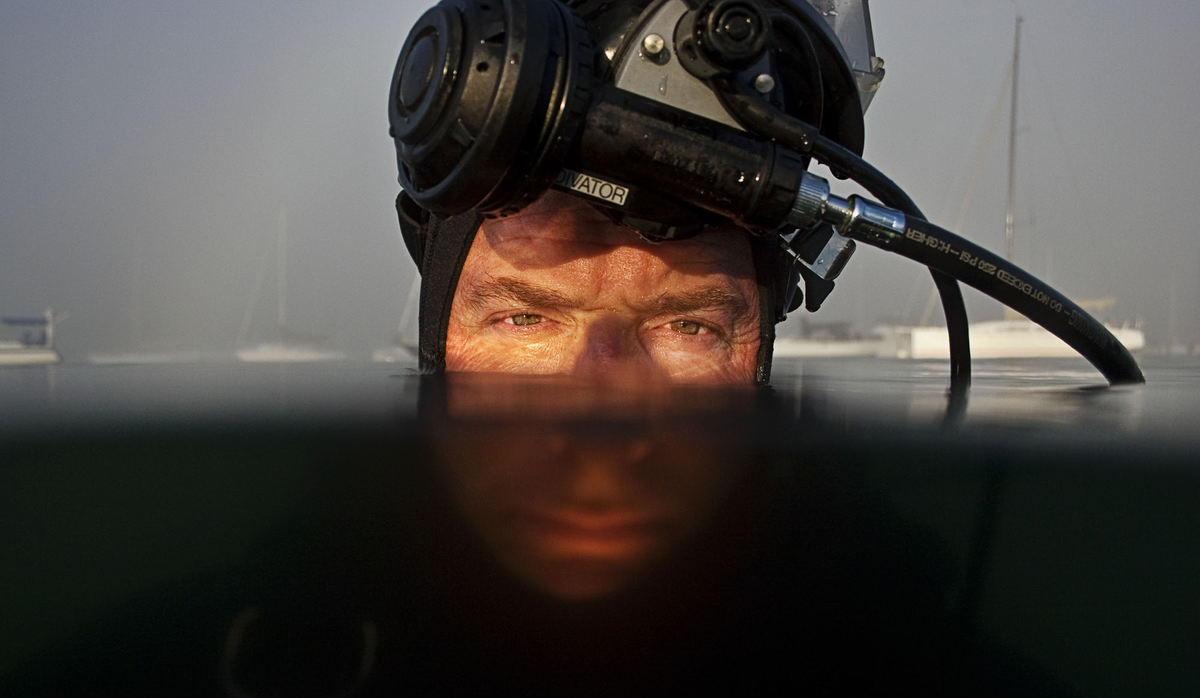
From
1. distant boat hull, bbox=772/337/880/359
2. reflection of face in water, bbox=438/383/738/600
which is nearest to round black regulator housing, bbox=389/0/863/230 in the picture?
reflection of face in water, bbox=438/383/738/600

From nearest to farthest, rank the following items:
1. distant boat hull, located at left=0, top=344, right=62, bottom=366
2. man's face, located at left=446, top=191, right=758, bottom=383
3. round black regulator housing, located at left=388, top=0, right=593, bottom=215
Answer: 1. round black regulator housing, located at left=388, top=0, right=593, bottom=215
2. man's face, located at left=446, top=191, right=758, bottom=383
3. distant boat hull, located at left=0, top=344, right=62, bottom=366

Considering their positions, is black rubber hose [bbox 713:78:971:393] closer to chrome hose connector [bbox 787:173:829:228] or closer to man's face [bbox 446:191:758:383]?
chrome hose connector [bbox 787:173:829:228]

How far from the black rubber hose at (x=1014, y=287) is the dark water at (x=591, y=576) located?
1.95 ft

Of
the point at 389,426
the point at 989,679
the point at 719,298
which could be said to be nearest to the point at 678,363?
the point at 719,298

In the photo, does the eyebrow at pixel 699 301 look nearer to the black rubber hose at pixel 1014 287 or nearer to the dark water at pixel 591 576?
the black rubber hose at pixel 1014 287

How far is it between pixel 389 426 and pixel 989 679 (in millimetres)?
295

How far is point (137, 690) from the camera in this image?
0.88ft

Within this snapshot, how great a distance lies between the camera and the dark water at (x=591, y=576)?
27 centimetres

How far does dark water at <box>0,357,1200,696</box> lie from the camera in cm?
27

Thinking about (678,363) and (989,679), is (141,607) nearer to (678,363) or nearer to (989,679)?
(989,679)

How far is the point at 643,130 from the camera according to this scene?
2.72ft

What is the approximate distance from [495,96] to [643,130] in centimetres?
16

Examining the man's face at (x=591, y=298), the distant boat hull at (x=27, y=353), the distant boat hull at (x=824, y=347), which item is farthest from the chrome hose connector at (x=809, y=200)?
the distant boat hull at (x=824, y=347)

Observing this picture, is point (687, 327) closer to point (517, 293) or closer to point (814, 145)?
point (517, 293)
